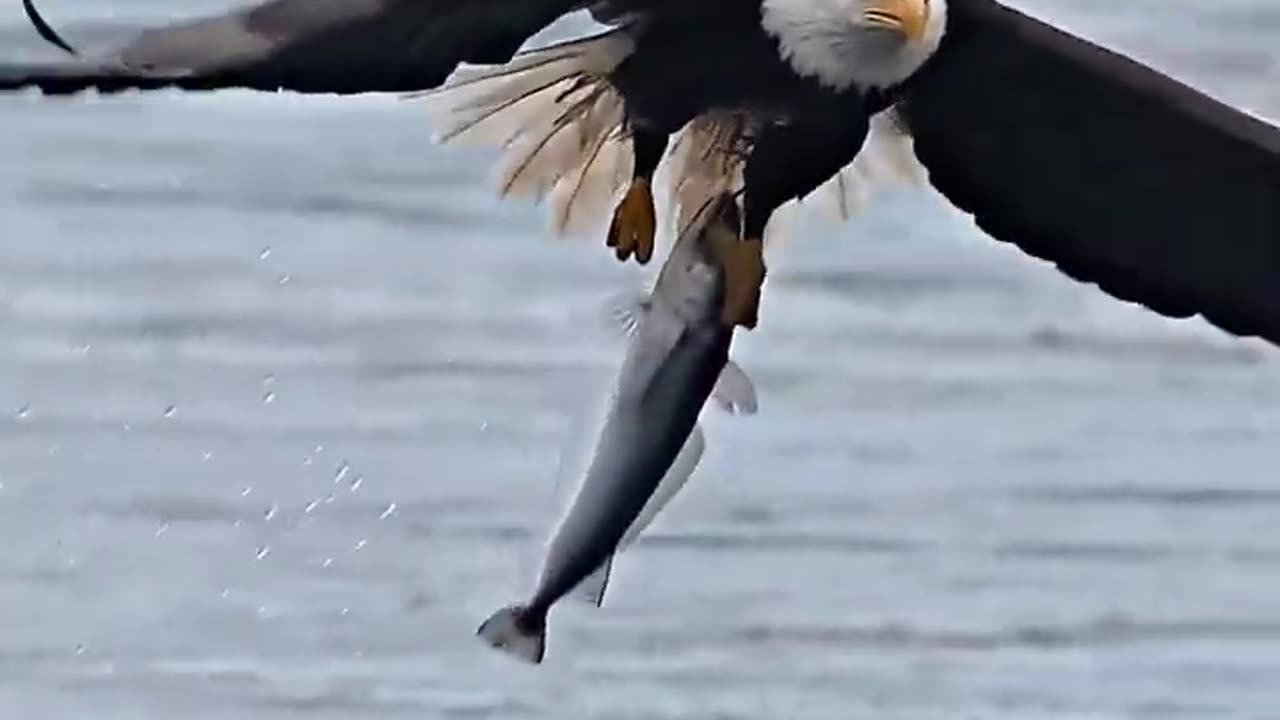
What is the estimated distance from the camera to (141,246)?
156cm

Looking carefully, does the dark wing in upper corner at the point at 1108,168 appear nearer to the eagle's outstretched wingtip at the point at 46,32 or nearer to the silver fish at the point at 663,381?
the silver fish at the point at 663,381

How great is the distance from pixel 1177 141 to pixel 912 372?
0.61m

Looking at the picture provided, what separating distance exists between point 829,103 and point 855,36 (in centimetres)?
3

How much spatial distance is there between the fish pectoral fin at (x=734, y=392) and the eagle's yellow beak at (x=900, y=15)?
0.18 m

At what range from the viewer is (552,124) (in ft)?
2.95

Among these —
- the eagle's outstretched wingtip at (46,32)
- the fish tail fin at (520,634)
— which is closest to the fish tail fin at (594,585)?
the fish tail fin at (520,634)

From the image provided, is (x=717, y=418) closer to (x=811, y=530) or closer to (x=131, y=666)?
(x=811, y=530)

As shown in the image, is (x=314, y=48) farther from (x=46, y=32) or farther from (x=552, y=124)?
(x=552, y=124)

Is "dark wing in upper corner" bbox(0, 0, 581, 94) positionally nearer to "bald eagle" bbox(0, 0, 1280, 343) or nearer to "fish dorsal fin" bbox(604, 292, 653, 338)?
"bald eagle" bbox(0, 0, 1280, 343)

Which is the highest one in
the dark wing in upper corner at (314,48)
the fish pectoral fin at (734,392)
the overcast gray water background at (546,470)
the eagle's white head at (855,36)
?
the dark wing in upper corner at (314,48)

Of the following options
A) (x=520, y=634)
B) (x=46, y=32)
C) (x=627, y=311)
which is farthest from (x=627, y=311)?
(x=46, y=32)

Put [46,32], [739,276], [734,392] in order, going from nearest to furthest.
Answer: [46,32] < [739,276] < [734,392]

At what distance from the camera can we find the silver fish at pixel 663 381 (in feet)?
2.74

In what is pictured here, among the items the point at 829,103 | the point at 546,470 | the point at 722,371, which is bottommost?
the point at 546,470
